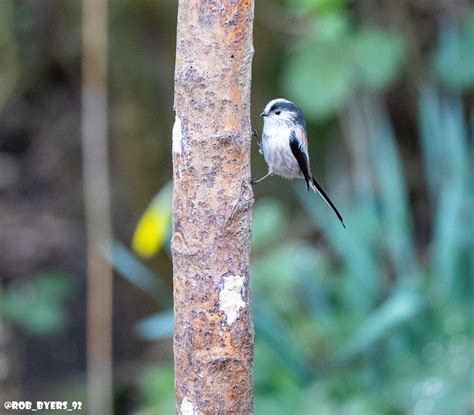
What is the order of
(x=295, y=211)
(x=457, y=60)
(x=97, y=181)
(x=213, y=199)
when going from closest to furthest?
(x=213, y=199), (x=97, y=181), (x=457, y=60), (x=295, y=211)

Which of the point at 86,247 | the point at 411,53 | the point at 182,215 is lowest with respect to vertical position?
the point at 182,215

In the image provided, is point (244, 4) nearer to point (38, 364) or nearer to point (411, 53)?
point (411, 53)

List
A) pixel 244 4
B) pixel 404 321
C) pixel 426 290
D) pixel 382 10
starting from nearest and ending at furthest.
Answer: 1. pixel 244 4
2. pixel 404 321
3. pixel 426 290
4. pixel 382 10

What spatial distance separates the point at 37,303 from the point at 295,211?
1.70 metres

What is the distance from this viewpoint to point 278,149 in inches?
110

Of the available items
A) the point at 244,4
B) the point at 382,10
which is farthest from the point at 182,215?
the point at 382,10

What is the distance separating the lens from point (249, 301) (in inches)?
76.9

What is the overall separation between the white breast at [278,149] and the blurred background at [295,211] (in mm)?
590

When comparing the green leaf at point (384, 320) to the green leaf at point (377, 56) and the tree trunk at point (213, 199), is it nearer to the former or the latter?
the green leaf at point (377, 56)

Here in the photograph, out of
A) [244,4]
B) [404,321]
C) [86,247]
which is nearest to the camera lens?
[244,4]

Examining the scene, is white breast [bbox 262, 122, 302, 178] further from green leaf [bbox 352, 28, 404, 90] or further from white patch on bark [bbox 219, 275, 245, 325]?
green leaf [bbox 352, 28, 404, 90]

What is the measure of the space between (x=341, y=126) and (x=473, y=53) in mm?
905

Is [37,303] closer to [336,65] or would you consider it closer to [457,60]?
[336,65]

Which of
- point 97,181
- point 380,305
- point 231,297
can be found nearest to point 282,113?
point 231,297
